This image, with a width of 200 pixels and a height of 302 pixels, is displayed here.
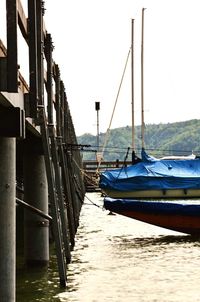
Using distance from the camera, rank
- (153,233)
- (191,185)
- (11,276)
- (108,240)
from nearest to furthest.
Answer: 1. (11,276)
2. (108,240)
3. (153,233)
4. (191,185)

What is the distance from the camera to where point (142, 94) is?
56.0 meters

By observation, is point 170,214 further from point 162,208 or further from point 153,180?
point 153,180

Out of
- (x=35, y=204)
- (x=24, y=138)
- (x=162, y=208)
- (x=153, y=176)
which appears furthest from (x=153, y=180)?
(x=24, y=138)

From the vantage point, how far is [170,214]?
20.0m

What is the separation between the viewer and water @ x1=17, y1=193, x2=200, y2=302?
10.7 meters

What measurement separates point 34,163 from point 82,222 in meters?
12.9

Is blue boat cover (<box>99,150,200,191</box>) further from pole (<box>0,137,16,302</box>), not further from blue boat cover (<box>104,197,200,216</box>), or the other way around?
pole (<box>0,137,16,302</box>)

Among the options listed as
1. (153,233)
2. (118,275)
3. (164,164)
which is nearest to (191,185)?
(164,164)

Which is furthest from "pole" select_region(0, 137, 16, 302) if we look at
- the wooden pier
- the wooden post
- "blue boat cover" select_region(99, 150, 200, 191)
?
"blue boat cover" select_region(99, 150, 200, 191)

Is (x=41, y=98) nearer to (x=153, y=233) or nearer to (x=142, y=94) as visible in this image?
(x=153, y=233)

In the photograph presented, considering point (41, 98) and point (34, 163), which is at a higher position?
point (41, 98)

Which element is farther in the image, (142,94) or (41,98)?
(142,94)

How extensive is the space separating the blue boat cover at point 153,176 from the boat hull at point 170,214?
19323 mm

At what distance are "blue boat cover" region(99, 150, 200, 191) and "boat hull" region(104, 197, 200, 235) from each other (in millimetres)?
19323
